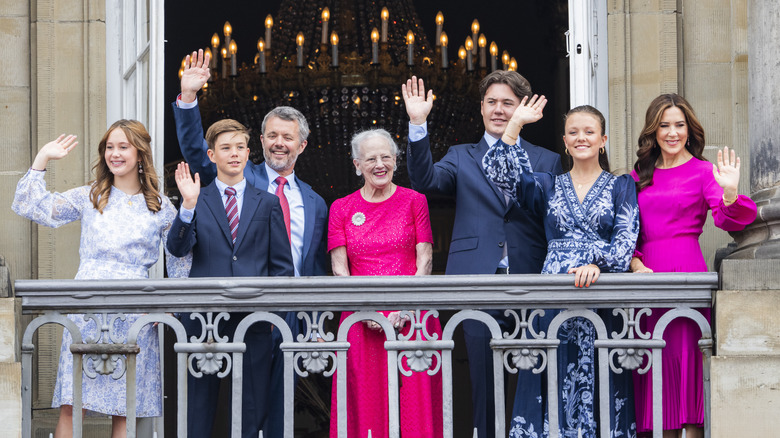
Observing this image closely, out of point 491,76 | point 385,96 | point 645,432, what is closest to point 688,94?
point 491,76

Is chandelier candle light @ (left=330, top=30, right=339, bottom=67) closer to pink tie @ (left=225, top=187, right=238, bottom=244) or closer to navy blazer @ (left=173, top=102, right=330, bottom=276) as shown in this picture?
navy blazer @ (left=173, top=102, right=330, bottom=276)

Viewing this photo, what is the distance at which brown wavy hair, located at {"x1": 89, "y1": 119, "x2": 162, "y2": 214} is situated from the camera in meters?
6.11

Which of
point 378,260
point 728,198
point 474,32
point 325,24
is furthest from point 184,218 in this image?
point 474,32

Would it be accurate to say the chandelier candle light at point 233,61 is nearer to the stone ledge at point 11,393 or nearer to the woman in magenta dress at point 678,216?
the woman in magenta dress at point 678,216

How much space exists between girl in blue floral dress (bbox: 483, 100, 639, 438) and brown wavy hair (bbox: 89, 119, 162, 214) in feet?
5.12

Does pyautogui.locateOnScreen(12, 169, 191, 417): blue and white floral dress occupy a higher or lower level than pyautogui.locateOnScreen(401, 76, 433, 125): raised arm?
lower

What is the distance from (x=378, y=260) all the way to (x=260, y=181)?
780 mm

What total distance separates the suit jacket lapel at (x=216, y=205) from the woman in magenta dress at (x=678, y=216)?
1.87 metres

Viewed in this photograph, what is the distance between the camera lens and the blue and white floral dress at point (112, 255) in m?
5.84

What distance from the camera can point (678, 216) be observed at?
588 cm

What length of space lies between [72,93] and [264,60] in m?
2.82

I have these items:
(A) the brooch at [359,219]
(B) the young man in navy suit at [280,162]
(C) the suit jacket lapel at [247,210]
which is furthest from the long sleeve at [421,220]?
(C) the suit jacket lapel at [247,210]

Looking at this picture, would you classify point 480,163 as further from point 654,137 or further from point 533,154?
point 654,137

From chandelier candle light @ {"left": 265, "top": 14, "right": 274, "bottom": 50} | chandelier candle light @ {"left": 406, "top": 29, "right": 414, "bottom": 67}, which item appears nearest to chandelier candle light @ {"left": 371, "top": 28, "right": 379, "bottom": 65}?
chandelier candle light @ {"left": 406, "top": 29, "right": 414, "bottom": 67}
